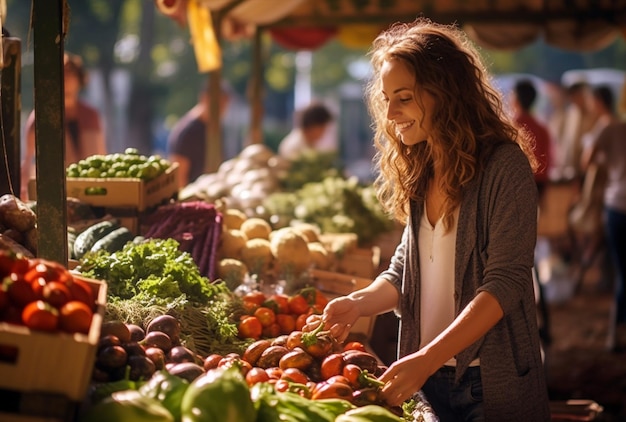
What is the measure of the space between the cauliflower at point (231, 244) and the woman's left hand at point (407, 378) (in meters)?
2.32

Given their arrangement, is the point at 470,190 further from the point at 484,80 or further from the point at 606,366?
the point at 606,366

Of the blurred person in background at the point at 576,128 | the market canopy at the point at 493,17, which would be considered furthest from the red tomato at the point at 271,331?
the blurred person in background at the point at 576,128

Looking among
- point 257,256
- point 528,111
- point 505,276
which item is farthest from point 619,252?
point 505,276

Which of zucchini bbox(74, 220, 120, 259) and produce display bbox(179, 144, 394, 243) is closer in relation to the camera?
zucchini bbox(74, 220, 120, 259)

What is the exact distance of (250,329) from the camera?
143 inches

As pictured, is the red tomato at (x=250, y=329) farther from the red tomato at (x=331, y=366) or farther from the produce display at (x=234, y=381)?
the red tomato at (x=331, y=366)

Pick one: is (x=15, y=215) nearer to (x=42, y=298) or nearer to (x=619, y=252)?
(x=42, y=298)

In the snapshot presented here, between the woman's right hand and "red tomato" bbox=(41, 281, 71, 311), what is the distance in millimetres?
1155

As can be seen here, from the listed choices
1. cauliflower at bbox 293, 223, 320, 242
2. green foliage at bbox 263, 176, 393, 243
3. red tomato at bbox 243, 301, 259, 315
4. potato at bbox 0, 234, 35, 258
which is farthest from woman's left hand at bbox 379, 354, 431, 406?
green foliage at bbox 263, 176, 393, 243

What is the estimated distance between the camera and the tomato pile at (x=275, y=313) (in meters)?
3.66

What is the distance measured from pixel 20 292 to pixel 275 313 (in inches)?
70.6

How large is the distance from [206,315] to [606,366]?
5232 millimetres

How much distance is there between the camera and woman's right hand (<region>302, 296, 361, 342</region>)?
320 centimetres

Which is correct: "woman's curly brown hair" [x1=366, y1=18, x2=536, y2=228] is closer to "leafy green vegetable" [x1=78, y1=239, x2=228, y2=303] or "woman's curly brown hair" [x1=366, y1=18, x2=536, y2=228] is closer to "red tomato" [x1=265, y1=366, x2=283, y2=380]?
Result: "red tomato" [x1=265, y1=366, x2=283, y2=380]
